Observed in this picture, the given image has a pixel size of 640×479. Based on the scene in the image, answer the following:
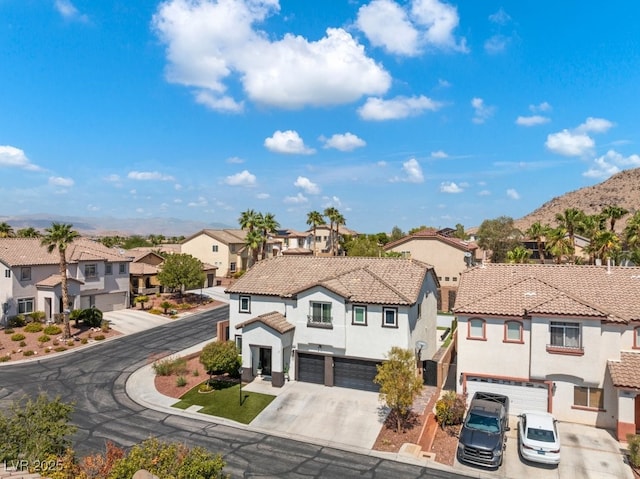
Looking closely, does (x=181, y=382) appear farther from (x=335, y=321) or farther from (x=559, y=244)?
Result: (x=559, y=244)

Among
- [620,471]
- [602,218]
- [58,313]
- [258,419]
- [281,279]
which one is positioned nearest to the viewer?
[620,471]

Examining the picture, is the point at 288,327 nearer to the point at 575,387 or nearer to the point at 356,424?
the point at 356,424

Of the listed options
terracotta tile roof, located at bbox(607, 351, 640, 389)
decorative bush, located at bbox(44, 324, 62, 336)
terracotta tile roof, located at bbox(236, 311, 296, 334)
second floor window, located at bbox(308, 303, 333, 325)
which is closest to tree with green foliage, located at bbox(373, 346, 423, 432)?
second floor window, located at bbox(308, 303, 333, 325)

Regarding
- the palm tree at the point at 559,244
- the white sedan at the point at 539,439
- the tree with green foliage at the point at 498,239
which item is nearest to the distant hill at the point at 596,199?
the tree with green foliage at the point at 498,239

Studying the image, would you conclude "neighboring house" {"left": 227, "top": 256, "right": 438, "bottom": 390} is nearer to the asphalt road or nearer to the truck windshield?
the truck windshield

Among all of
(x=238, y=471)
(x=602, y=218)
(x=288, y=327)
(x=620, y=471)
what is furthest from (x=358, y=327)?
(x=602, y=218)

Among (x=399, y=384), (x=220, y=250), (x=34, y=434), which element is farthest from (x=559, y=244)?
(x=34, y=434)
